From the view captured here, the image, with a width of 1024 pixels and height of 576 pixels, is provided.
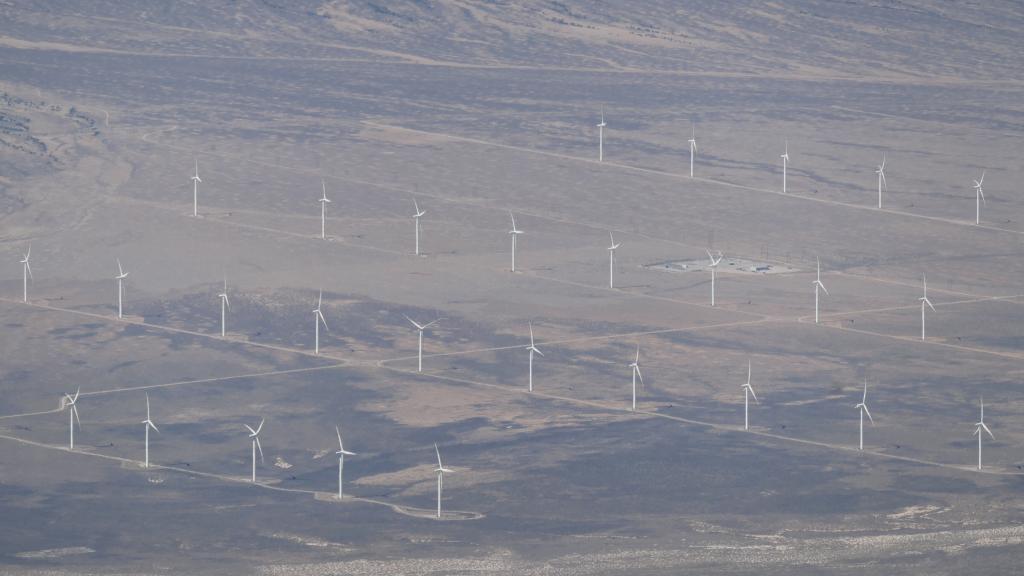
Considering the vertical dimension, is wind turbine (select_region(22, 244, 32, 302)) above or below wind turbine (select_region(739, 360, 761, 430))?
above

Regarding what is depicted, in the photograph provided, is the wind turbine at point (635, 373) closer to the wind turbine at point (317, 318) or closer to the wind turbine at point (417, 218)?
the wind turbine at point (317, 318)

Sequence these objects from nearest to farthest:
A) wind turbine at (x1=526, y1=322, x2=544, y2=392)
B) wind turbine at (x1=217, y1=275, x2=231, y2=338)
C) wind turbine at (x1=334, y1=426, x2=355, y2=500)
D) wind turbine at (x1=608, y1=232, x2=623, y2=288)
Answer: wind turbine at (x1=334, y1=426, x2=355, y2=500), wind turbine at (x1=526, y1=322, x2=544, y2=392), wind turbine at (x1=217, y1=275, x2=231, y2=338), wind turbine at (x1=608, y1=232, x2=623, y2=288)

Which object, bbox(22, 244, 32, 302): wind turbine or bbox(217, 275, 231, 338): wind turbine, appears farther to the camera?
bbox(22, 244, 32, 302): wind turbine

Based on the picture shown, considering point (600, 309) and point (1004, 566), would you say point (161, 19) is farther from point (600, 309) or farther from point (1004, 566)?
point (1004, 566)

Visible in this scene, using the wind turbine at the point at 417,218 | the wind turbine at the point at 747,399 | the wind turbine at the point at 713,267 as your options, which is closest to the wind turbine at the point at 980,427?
the wind turbine at the point at 747,399

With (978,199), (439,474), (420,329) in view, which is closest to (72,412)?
(420,329)

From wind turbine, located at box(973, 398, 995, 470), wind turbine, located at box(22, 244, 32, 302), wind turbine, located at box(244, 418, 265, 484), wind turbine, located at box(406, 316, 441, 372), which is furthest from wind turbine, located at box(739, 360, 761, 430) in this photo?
wind turbine, located at box(22, 244, 32, 302)

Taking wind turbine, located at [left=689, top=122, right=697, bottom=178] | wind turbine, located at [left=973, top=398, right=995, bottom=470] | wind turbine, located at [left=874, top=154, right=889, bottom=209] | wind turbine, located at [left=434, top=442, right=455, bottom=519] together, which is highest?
wind turbine, located at [left=689, top=122, right=697, bottom=178]

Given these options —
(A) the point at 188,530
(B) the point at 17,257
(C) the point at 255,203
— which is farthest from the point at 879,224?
(A) the point at 188,530

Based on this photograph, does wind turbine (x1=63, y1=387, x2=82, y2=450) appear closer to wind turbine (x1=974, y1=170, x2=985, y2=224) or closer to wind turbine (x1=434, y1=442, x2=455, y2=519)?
wind turbine (x1=434, y1=442, x2=455, y2=519)
